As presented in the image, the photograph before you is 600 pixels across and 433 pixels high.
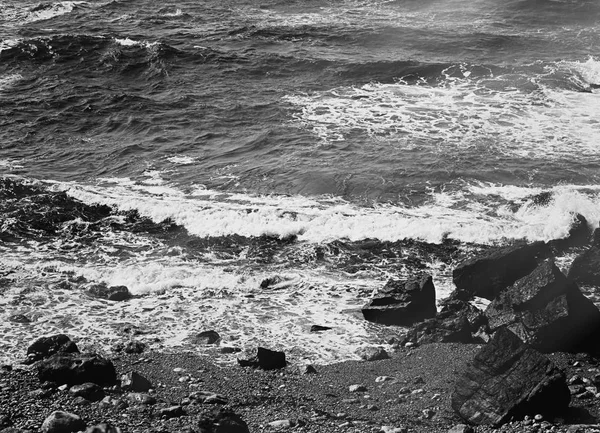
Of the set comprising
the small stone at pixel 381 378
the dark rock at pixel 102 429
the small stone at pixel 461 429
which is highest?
the dark rock at pixel 102 429

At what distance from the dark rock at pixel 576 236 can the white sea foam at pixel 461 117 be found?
526 cm

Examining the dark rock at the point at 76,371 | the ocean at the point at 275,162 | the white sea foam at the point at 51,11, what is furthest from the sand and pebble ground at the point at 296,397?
the white sea foam at the point at 51,11

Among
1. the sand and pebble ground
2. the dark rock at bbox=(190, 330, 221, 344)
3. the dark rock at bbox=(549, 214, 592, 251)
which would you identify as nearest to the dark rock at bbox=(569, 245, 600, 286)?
the dark rock at bbox=(549, 214, 592, 251)

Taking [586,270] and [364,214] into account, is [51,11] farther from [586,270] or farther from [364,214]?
[586,270]

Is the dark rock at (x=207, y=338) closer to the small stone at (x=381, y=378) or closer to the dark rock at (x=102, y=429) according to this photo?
the small stone at (x=381, y=378)

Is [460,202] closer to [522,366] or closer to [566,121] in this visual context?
[566,121]

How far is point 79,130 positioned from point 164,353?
18.1m

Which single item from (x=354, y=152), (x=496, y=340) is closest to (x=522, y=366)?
(x=496, y=340)

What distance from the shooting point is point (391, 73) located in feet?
118

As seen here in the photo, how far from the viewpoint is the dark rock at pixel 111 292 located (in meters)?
18.6

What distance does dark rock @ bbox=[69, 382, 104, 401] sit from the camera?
13758mm

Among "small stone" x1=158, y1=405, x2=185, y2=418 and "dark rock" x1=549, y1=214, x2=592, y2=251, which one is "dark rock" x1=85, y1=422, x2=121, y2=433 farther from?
"dark rock" x1=549, y1=214, x2=592, y2=251

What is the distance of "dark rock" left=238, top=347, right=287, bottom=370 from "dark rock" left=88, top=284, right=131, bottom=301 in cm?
469

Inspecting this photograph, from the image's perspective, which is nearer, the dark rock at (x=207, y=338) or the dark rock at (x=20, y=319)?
the dark rock at (x=207, y=338)
